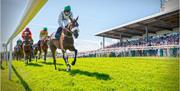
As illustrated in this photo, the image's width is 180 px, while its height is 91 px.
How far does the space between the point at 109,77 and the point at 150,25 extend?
637 millimetres

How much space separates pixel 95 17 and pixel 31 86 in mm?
1797

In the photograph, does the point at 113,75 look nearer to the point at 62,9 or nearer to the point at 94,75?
the point at 94,75

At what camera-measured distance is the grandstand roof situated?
240 cm

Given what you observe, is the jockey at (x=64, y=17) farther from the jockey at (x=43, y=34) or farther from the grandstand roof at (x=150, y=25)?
the grandstand roof at (x=150, y=25)

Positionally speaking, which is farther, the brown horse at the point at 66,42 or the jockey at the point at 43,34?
the jockey at the point at 43,34

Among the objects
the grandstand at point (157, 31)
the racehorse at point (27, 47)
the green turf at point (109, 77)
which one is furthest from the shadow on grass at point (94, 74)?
the racehorse at point (27, 47)

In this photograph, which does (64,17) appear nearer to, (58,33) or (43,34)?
(58,33)

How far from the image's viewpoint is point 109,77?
3465mm

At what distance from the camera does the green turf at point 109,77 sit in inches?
108

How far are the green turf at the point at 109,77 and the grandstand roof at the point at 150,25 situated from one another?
11.2 inches

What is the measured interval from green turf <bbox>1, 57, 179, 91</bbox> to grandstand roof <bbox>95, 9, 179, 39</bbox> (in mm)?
285

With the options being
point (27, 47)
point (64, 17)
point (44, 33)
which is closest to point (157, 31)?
point (64, 17)

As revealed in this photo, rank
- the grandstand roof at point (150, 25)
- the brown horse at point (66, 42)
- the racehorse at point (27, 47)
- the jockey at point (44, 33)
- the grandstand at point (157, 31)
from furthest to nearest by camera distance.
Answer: the racehorse at point (27, 47) → the jockey at point (44, 33) → the brown horse at point (66, 42) → the grandstand roof at point (150, 25) → the grandstand at point (157, 31)

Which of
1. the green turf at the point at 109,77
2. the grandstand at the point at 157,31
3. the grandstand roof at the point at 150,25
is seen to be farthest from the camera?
the green turf at the point at 109,77
